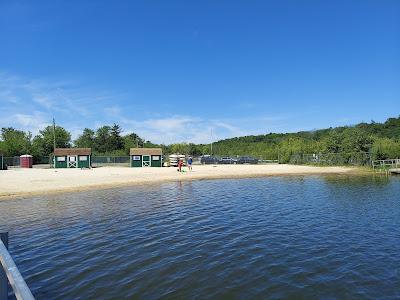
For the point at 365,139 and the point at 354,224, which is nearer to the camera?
the point at 354,224

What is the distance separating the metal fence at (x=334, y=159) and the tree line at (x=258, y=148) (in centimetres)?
99

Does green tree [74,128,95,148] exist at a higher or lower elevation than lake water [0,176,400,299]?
higher

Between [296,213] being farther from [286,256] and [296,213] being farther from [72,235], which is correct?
[72,235]

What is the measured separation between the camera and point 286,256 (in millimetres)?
11016

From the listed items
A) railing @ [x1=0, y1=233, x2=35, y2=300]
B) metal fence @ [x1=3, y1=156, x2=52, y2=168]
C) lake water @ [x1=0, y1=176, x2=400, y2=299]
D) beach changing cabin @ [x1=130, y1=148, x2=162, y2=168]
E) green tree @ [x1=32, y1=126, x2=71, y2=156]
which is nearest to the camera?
railing @ [x1=0, y1=233, x2=35, y2=300]

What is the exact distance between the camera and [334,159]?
217 ft

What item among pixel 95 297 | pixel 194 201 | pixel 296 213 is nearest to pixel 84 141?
pixel 194 201

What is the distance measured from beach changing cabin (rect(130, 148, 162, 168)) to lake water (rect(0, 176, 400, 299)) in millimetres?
41081

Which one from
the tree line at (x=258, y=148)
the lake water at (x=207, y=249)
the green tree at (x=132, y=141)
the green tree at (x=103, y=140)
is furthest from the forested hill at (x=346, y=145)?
the lake water at (x=207, y=249)

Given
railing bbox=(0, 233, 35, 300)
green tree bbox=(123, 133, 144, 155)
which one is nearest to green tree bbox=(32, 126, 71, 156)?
green tree bbox=(123, 133, 144, 155)

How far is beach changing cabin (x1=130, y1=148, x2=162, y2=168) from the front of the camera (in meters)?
62.8

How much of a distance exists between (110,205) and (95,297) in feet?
45.4

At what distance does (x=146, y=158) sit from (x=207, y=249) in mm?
52401

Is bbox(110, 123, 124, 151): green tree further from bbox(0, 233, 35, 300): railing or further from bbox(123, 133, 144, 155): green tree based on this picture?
bbox(0, 233, 35, 300): railing
